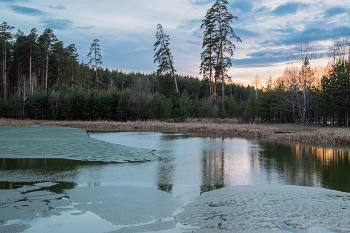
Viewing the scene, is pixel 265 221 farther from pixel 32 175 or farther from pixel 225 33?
pixel 225 33

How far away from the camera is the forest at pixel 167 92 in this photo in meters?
32.0

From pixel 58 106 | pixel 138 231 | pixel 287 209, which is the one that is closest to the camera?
pixel 138 231

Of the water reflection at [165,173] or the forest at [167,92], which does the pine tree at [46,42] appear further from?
the water reflection at [165,173]

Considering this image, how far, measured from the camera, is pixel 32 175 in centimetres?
827

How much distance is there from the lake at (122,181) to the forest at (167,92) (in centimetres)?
2100

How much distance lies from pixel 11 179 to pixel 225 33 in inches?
1317

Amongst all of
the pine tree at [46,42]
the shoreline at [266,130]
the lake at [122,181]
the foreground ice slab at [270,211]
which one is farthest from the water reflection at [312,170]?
the pine tree at [46,42]

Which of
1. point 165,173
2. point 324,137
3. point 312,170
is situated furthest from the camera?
point 324,137

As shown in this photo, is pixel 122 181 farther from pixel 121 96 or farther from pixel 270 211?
pixel 121 96

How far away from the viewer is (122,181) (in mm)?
7902

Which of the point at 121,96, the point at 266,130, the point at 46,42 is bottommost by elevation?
the point at 266,130

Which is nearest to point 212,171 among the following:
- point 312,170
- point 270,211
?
point 312,170

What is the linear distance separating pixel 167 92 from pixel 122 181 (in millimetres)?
39738

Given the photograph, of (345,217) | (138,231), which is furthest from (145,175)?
(345,217)
